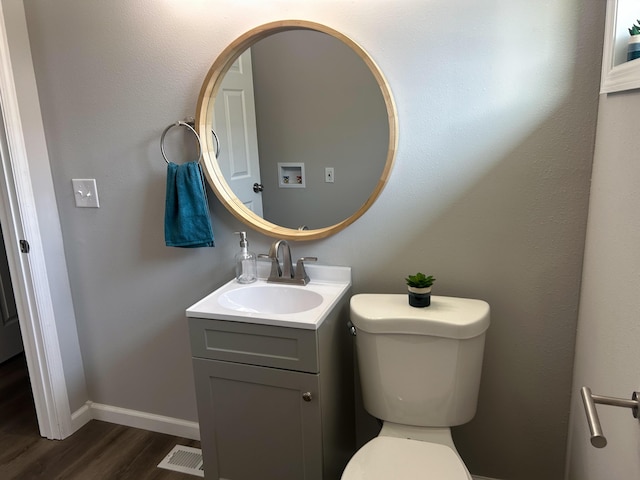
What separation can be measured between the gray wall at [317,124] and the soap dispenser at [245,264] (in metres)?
0.13

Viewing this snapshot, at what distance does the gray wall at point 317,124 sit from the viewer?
1.57 m

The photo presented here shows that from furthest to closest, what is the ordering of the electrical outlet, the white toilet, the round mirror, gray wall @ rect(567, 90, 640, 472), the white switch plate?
1. the white switch plate
2. the electrical outlet
3. the round mirror
4. the white toilet
5. gray wall @ rect(567, 90, 640, 472)

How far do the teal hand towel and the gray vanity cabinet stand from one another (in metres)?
0.38

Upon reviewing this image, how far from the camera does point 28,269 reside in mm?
1950

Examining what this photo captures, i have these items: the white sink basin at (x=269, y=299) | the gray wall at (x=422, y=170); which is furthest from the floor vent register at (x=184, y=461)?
the white sink basin at (x=269, y=299)

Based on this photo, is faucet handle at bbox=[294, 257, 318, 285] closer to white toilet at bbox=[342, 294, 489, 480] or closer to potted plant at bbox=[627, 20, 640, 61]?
white toilet at bbox=[342, 294, 489, 480]

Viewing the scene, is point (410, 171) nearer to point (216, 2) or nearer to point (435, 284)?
point (435, 284)

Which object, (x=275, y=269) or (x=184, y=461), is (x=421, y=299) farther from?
(x=184, y=461)

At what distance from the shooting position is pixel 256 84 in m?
1.71

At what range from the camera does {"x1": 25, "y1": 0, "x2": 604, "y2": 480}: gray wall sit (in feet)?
4.65

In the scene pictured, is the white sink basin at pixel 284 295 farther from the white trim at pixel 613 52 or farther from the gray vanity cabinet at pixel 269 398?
the white trim at pixel 613 52

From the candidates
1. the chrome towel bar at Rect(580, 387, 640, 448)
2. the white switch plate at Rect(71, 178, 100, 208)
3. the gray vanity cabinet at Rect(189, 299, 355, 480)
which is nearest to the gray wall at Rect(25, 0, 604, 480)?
the white switch plate at Rect(71, 178, 100, 208)

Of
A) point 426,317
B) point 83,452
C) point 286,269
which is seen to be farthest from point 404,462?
point 83,452

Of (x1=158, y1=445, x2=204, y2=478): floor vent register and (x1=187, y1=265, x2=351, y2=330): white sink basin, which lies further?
(x1=158, y1=445, x2=204, y2=478): floor vent register
